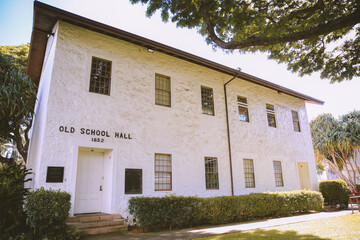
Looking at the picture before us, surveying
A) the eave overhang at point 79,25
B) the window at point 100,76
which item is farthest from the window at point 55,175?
the eave overhang at point 79,25

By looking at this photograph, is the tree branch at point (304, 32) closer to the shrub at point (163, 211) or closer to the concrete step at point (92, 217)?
the shrub at point (163, 211)

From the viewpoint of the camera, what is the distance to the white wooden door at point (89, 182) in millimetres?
9211

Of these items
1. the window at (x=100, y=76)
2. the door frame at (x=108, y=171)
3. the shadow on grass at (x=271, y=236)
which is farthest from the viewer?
the window at (x=100, y=76)

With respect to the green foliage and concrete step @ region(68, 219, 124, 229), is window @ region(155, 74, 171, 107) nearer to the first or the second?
concrete step @ region(68, 219, 124, 229)

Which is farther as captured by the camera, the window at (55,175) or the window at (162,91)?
the window at (162,91)

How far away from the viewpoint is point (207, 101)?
45.0 feet

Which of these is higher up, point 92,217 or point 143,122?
point 143,122

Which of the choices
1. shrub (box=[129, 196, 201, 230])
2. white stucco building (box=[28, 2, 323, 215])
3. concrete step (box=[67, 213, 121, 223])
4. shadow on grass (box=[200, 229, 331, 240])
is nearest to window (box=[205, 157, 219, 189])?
white stucco building (box=[28, 2, 323, 215])

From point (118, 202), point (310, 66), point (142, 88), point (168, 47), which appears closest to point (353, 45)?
point (310, 66)

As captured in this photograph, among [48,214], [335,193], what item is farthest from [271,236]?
[335,193]

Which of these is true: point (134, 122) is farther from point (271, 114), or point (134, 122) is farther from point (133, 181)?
point (271, 114)

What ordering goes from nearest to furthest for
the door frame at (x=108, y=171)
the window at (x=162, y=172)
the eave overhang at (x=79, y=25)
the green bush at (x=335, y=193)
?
the door frame at (x=108, y=171) → the eave overhang at (x=79, y=25) → the window at (x=162, y=172) → the green bush at (x=335, y=193)

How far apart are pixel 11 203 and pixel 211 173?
855cm

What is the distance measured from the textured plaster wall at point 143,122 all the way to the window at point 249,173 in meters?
0.29
